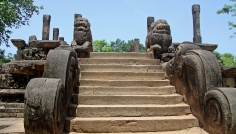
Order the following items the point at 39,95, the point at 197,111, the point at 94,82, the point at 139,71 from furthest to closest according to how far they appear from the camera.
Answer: the point at 139,71 < the point at 94,82 < the point at 197,111 < the point at 39,95

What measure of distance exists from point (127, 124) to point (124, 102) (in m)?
0.64

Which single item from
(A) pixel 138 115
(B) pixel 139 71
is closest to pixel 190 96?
(A) pixel 138 115

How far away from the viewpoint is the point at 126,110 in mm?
3795

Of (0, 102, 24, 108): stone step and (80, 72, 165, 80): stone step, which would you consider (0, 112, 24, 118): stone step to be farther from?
(80, 72, 165, 80): stone step

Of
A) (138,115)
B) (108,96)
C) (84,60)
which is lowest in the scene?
(138,115)

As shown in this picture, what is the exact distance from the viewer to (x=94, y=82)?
4.66 metres

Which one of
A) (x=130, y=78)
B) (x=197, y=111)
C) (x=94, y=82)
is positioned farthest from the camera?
(x=130, y=78)

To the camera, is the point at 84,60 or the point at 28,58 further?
the point at 84,60

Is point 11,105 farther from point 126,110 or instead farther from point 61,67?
point 126,110

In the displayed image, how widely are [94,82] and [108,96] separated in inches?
25.8

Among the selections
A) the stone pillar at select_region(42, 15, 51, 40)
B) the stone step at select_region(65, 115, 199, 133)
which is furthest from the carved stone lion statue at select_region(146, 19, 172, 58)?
the stone pillar at select_region(42, 15, 51, 40)

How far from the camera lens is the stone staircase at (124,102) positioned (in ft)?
11.5

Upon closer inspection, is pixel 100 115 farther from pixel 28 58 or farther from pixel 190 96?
pixel 28 58

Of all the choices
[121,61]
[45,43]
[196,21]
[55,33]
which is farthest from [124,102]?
[55,33]
